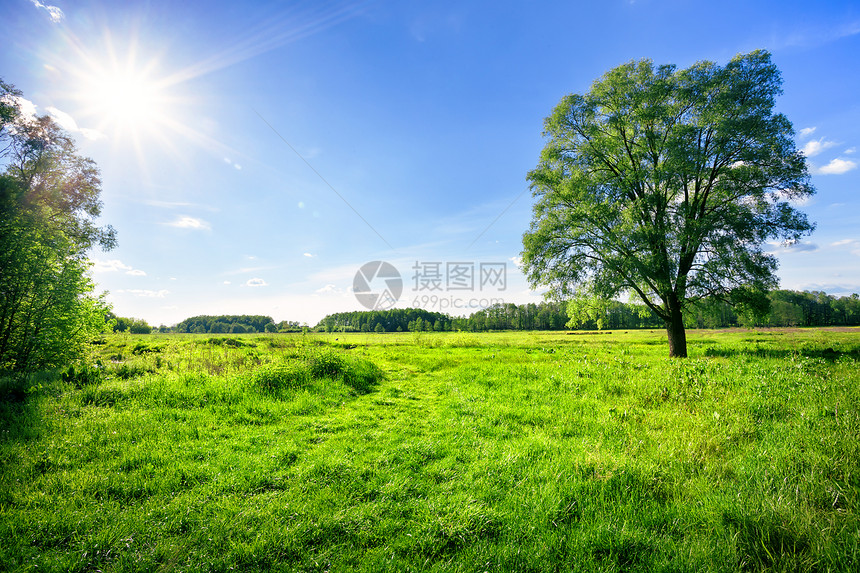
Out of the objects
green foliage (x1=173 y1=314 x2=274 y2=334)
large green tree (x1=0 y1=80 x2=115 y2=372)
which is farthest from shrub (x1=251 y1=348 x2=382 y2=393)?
green foliage (x1=173 y1=314 x2=274 y2=334)

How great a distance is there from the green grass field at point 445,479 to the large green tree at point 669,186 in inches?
299

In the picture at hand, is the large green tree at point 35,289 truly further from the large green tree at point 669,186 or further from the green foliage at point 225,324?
the green foliage at point 225,324

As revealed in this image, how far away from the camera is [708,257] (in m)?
15.6

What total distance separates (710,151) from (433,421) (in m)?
19.2

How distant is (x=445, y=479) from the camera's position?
15.9 ft

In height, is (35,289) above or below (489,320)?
above

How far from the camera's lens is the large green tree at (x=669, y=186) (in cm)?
1473

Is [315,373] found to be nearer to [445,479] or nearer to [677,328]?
[445,479]

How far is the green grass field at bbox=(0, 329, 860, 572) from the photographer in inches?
127

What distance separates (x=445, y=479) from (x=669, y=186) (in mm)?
19194

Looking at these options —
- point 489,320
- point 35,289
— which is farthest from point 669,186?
point 489,320

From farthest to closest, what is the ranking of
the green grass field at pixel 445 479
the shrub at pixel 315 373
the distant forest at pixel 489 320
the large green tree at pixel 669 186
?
1. the distant forest at pixel 489 320
2. the large green tree at pixel 669 186
3. the shrub at pixel 315 373
4. the green grass field at pixel 445 479

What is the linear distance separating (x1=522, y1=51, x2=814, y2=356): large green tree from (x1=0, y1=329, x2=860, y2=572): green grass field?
7.60m

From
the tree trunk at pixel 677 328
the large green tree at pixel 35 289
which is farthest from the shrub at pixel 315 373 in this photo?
the tree trunk at pixel 677 328
